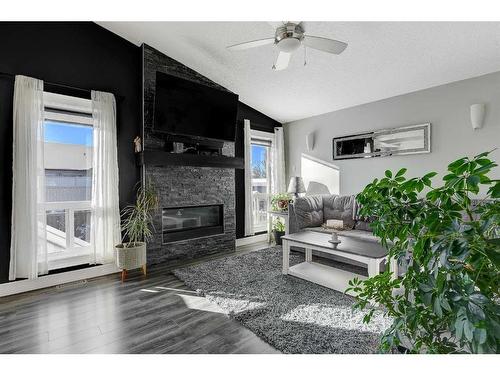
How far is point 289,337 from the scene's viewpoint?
1.86 m

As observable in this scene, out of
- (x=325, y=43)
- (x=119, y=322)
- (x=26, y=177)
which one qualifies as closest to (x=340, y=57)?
(x=325, y=43)

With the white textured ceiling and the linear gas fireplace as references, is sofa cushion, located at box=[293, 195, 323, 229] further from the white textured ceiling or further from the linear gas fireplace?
the white textured ceiling

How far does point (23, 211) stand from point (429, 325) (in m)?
3.45

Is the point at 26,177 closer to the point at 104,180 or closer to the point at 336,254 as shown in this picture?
the point at 104,180

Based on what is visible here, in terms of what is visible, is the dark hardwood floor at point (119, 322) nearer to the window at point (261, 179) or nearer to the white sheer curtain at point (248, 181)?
the white sheer curtain at point (248, 181)

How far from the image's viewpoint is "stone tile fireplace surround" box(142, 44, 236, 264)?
3.57 metres

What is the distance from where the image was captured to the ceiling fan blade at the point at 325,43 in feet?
7.19

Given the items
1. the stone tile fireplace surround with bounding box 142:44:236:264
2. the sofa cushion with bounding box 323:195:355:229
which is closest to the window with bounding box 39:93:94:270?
the stone tile fireplace surround with bounding box 142:44:236:264

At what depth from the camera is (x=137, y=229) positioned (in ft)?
10.7

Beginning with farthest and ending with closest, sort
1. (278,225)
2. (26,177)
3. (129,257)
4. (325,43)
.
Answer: (278,225)
(129,257)
(26,177)
(325,43)

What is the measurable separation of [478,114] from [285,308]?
3119 millimetres

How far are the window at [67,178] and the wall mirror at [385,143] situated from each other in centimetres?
379

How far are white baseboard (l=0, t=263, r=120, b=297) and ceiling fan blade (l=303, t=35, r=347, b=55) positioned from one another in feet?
11.1
